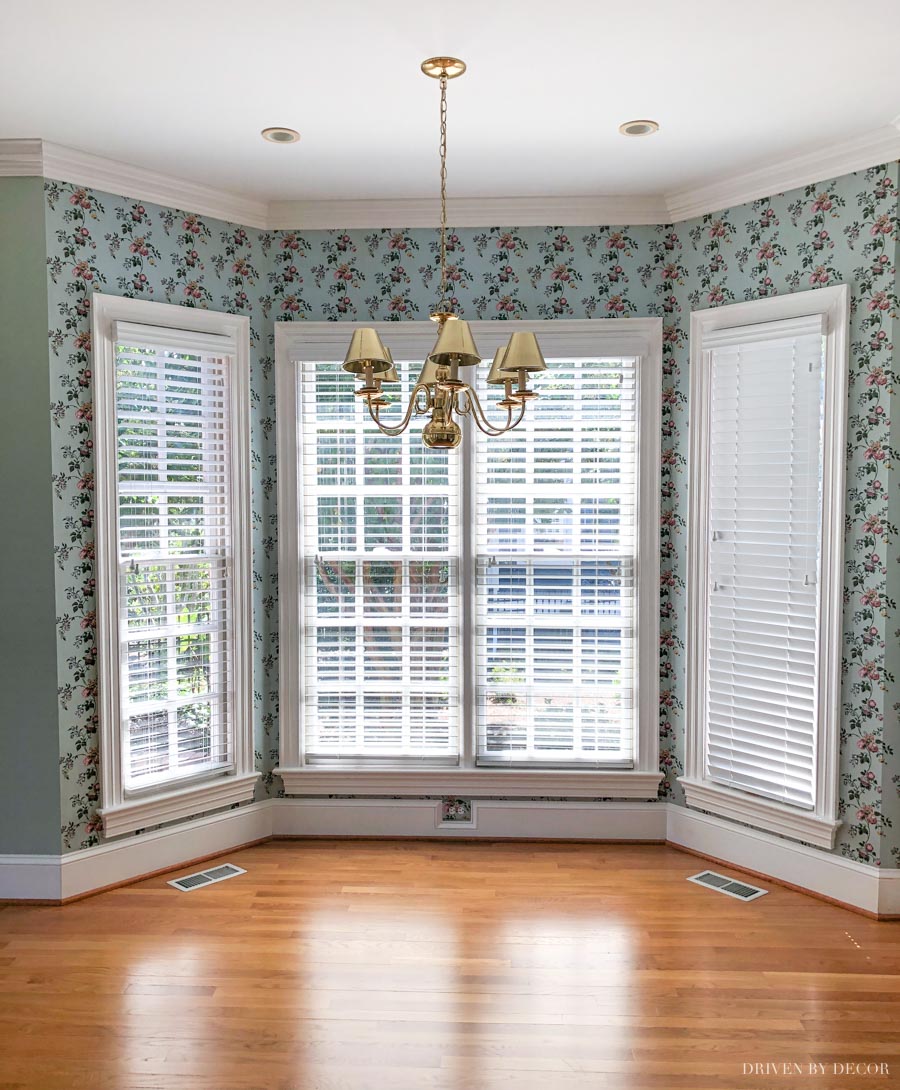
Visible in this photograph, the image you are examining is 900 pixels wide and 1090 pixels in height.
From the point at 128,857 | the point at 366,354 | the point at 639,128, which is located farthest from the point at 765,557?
the point at 128,857

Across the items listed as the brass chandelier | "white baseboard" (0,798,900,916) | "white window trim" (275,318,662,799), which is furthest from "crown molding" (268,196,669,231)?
"white baseboard" (0,798,900,916)

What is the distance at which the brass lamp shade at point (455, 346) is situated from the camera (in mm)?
2135

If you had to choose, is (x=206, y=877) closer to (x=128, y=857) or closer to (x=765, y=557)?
(x=128, y=857)

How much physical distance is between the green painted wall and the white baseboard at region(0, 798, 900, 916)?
177mm

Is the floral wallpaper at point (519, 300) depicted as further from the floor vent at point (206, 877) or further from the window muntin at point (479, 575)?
the floor vent at point (206, 877)

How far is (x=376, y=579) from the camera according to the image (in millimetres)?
4141

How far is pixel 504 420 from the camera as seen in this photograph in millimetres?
4227

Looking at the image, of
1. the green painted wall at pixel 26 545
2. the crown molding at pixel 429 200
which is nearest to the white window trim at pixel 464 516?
the crown molding at pixel 429 200

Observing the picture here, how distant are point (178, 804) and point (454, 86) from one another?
3.14 meters

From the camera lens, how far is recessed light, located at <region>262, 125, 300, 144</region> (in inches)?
127

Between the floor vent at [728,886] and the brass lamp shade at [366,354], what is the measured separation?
2718 millimetres

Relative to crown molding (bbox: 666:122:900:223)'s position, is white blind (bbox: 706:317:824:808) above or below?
below

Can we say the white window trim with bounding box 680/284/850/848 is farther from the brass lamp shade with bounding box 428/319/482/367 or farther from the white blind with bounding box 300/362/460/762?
the brass lamp shade with bounding box 428/319/482/367

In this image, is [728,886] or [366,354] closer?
[366,354]
